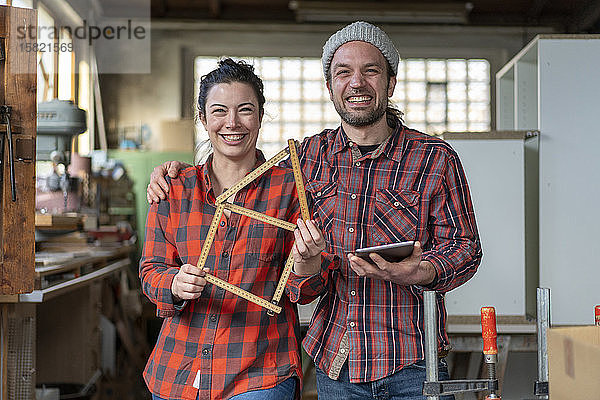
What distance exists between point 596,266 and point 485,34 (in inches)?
242

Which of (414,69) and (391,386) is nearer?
(391,386)

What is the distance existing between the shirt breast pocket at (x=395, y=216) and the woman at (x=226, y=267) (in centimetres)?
19

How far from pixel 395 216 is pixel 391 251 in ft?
1.25

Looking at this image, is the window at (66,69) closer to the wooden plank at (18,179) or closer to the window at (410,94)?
the window at (410,94)

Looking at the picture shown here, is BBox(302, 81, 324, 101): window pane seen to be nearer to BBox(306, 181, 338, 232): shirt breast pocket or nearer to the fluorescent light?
the fluorescent light

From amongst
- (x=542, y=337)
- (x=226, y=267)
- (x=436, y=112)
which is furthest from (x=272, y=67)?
(x=542, y=337)

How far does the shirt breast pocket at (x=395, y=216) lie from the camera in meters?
1.89

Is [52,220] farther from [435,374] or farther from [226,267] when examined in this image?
[435,374]

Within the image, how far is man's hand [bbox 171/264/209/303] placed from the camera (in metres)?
1.66

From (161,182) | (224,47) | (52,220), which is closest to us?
(161,182)

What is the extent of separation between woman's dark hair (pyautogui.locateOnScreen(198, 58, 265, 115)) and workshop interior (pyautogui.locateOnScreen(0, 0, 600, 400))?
150 millimetres

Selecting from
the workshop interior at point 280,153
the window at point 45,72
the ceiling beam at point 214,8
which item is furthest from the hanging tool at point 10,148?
the ceiling beam at point 214,8

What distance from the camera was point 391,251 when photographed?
1.52m

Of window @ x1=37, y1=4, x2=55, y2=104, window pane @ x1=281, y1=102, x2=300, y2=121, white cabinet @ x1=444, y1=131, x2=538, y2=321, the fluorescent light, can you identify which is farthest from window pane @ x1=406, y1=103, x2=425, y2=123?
white cabinet @ x1=444, y1=131, x2=538, y2=321
